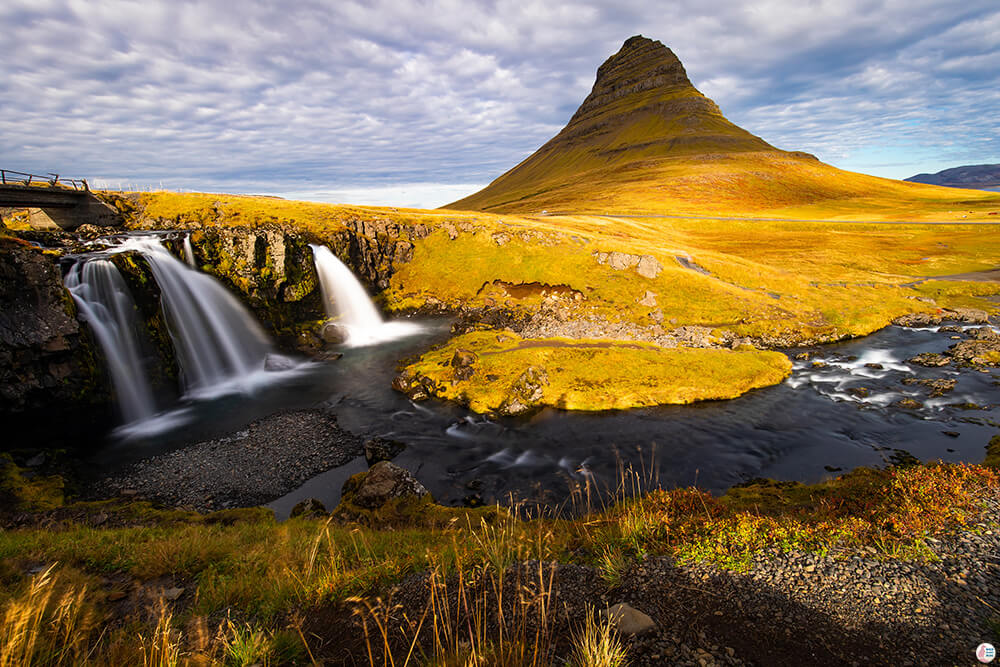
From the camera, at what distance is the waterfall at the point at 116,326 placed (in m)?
23.9

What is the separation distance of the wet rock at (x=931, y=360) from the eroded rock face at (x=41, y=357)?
51.4 metres

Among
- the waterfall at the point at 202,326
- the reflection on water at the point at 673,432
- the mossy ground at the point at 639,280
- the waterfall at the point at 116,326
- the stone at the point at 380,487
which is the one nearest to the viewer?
the stone at the point at 380,487

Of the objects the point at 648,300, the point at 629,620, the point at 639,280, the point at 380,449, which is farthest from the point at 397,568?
the point at 639,280

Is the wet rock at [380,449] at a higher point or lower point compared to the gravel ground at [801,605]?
lower

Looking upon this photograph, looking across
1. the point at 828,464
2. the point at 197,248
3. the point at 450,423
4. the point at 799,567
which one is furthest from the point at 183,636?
the point at 197,248

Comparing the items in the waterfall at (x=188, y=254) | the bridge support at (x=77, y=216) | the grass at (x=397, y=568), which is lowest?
the grass at (x=397, y=568)

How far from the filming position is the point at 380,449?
19.4 m

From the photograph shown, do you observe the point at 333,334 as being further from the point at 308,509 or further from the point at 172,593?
the point at 172,593

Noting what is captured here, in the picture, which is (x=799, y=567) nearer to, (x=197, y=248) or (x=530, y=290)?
(x=530, y=290)

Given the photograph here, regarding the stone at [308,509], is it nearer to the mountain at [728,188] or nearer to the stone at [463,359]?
the stone at [463,359]

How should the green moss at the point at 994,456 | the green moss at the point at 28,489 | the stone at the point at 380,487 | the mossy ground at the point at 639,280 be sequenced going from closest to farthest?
Answer: the green moss at the point at 994,456 < the stone at the point at 380,487 < the green moss at the point at 28,489 < the mossy ground at the point at 639,280

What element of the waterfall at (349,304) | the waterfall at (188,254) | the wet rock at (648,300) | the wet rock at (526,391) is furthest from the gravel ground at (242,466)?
the wet rock at (648,300)

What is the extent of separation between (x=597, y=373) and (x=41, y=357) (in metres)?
30.6

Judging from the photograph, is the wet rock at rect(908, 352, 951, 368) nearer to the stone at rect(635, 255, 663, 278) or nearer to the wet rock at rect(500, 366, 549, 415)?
the stone at rect(635, 255, 663, 278)
